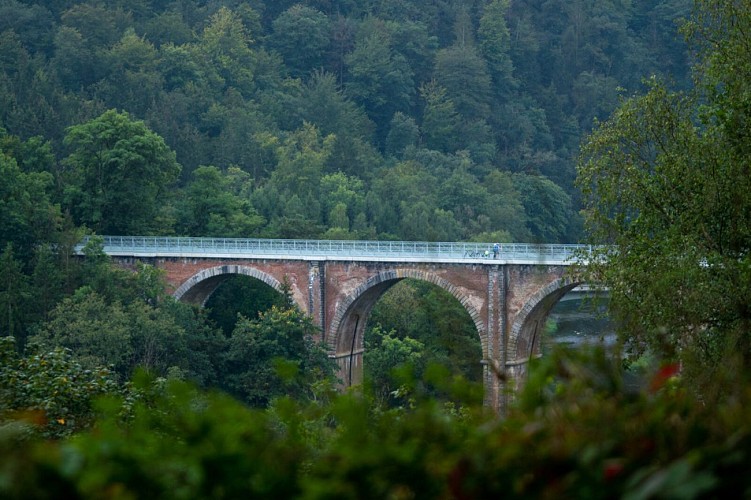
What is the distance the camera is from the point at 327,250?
42594 millimetres

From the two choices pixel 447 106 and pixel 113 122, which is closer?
pixel 113 122

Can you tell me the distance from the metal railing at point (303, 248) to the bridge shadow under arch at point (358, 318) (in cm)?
78

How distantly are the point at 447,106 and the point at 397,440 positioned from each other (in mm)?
76811

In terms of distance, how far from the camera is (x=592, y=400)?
4969 millimetres

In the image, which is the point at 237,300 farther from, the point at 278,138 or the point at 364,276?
the point at 278,138

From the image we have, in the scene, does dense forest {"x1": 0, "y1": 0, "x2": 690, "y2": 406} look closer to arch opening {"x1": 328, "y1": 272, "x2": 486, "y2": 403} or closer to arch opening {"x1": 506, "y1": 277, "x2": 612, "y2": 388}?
A: arch opening {"x1": 328, "y1": 272, "x2": 486, "y2": 403}

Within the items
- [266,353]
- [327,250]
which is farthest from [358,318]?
[266,353]

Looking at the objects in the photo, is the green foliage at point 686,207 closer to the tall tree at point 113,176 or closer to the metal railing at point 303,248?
the metal railing at point 303,248

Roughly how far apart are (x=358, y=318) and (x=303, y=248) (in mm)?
3334

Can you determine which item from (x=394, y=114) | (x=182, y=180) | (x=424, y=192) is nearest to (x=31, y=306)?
(x=182, y=180)

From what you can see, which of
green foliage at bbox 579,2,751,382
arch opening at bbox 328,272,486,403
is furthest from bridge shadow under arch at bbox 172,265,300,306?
green foliage at bbox 579,2,751,382

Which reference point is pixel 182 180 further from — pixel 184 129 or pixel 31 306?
pixel 31 306

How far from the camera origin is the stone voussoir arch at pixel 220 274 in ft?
142

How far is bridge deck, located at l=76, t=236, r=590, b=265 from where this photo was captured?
39.6 meters
